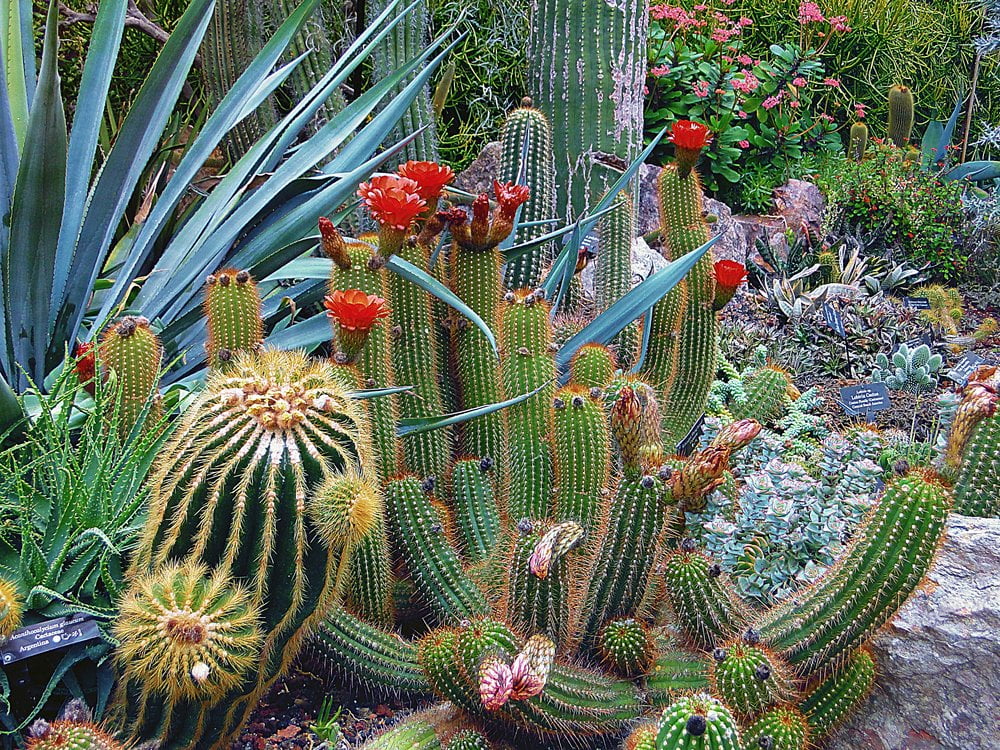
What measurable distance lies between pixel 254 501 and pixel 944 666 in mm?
1329

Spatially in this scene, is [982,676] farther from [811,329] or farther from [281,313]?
[811,329]

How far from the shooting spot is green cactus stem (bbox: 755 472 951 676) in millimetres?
1515

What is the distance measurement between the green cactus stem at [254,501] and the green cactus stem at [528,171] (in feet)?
4.35

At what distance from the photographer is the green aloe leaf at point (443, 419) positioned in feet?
6.48

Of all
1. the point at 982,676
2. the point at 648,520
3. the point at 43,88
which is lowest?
the point at 982,676

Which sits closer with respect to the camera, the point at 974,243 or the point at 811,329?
the point at 811,329

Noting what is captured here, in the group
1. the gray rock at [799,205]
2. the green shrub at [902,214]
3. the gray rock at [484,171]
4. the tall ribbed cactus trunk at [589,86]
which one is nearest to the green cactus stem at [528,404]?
the tall ribbed cactus trunk at [589,86]

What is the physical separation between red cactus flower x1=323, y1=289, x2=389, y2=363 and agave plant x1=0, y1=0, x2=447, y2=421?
2.51 ft

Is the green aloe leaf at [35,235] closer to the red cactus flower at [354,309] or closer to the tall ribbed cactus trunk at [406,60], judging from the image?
the red cactus flower at [354,309]

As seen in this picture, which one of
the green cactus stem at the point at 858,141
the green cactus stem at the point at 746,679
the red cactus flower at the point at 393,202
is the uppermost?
the red cactus flower at the point at 393,202

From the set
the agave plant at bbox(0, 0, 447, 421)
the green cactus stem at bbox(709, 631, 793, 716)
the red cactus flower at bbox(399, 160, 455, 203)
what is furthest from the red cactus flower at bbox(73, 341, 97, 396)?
the green cactus stem at bbox(709, 631, 793, 716)

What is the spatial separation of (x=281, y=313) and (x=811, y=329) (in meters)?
3.12

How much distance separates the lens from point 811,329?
185 inches

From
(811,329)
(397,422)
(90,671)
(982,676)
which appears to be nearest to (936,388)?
(811,329)
